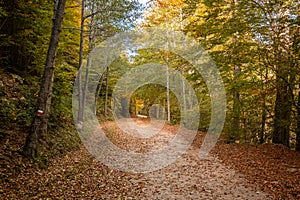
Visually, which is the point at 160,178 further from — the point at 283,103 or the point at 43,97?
the point at 283,103

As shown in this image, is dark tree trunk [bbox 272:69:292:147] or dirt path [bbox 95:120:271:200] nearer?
dirt path [bbox 95:120:271:200]

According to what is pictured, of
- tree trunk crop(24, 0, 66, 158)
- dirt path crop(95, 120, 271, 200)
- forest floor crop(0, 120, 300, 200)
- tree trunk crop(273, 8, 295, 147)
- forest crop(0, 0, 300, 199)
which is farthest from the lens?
tree trunk crop(273, 8, 295, 147)

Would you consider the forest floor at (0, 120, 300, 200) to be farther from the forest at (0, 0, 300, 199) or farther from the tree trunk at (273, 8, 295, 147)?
the tree trunk at (273, 8, 295, 147)

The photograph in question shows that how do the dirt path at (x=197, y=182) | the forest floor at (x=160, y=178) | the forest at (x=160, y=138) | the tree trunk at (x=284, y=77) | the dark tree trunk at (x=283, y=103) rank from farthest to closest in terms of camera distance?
1. the dark tree trunk at (x=283, y=103)
2. the tree trunk at (x=284, y=77)
3. the forest at (x=160, y=138)
4. the dirt path at (x=197, y=182)
5. the forest floor at (x=160, y=178)

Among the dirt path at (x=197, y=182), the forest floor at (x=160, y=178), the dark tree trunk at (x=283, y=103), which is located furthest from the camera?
the dark tree trunk at (x=283, y=103)

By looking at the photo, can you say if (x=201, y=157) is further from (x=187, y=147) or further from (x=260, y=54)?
(x=260, y=54)

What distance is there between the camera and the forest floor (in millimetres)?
5531

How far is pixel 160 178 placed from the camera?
7.14 metres

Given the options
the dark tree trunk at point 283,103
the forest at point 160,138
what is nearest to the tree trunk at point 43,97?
the forest at point 160,138

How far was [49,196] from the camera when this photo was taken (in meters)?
5.31

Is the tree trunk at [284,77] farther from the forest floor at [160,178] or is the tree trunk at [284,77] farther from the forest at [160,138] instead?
the forest floor at [160,178]

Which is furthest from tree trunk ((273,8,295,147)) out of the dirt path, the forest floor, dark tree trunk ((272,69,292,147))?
the dirt path

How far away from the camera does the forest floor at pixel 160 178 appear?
5.53 m

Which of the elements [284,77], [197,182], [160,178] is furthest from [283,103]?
[160,178]
